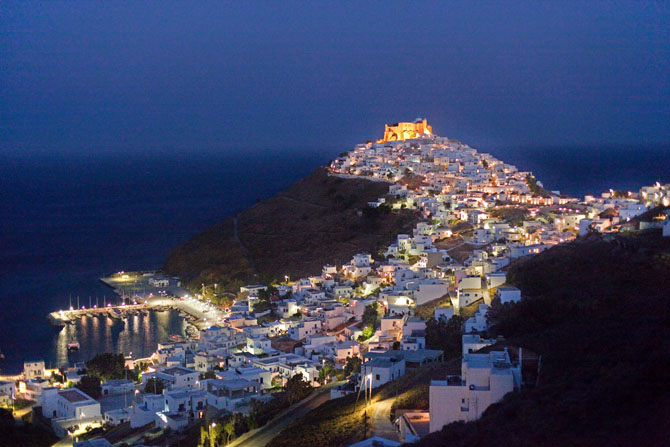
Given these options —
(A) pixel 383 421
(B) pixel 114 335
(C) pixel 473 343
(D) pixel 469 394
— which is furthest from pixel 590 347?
(B) pixel 114 335

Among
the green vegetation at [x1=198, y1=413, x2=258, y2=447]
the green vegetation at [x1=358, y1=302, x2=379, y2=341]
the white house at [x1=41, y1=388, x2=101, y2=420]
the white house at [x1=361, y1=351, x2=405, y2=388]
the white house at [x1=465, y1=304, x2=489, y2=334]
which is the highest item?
the white house at [x1=465, y1=304, x2=489, y2=334]

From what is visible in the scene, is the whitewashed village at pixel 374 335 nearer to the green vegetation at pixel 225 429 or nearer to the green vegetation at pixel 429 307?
the green vegetation at pixel 429 307

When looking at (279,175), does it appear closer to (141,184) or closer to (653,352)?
(141,184)

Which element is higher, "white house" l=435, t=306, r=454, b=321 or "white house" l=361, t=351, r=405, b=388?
"white house" l=435, t=306, r=454, b=321

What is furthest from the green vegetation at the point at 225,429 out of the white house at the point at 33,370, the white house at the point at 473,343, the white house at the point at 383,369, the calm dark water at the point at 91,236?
the calm dark water at the point at 91,236

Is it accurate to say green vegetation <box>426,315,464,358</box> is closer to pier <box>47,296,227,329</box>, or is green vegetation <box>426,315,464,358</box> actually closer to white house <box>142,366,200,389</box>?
white house <box>142,366,200,389</box>

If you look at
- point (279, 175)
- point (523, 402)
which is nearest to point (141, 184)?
point (279, 175)

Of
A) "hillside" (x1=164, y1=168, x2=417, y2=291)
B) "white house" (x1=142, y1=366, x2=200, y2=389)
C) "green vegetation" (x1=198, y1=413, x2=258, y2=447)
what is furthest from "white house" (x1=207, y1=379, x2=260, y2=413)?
"hillside" (x1=164, y1=168, x2=417, y2=291)
